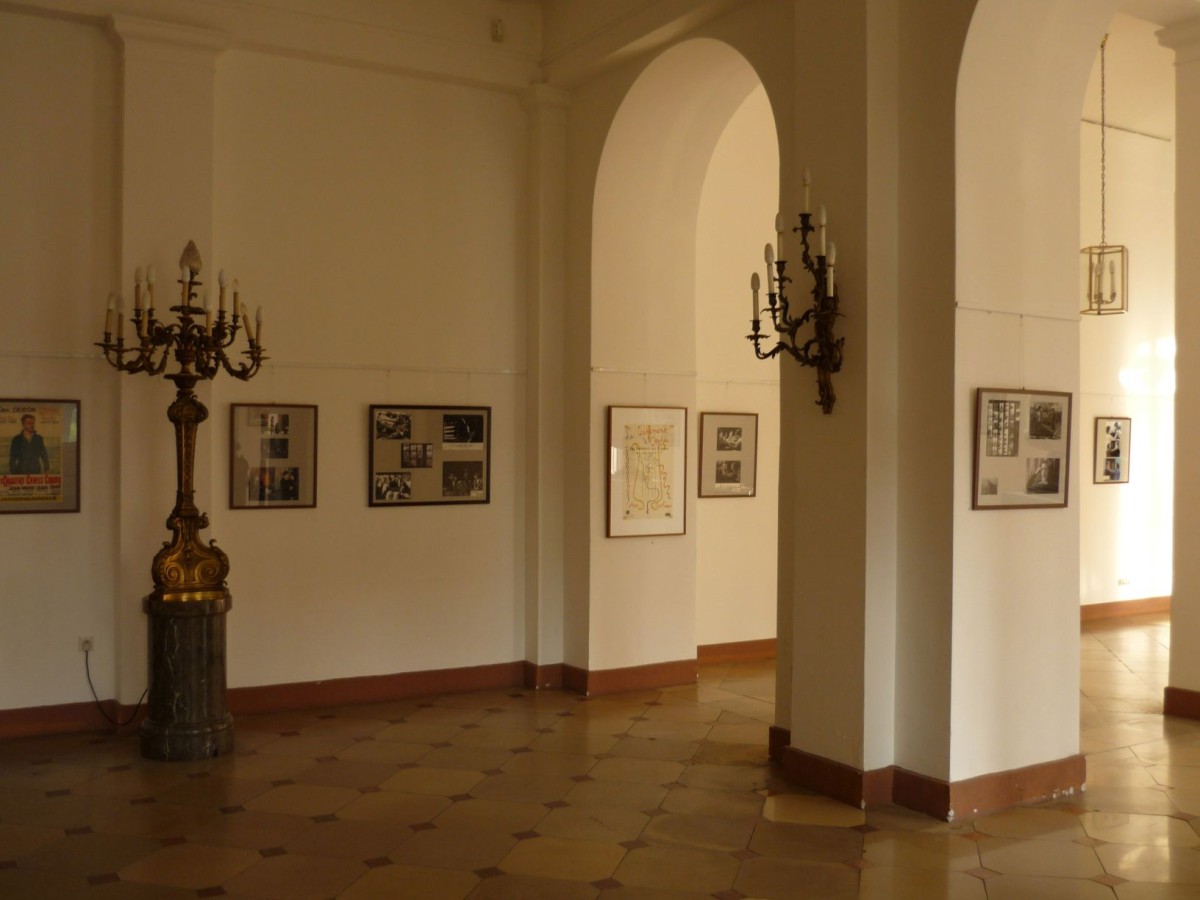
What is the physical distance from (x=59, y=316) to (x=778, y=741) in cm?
569

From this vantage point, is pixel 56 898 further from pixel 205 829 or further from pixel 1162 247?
pixel 1162 247

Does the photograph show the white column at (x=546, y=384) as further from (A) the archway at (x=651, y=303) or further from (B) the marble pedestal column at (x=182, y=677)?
(B) the marble pedestal column at (x=182, y=677)

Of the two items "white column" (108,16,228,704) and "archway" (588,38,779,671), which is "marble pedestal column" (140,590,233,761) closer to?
"white column" (108,16,228,704)

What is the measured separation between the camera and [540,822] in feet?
19.9

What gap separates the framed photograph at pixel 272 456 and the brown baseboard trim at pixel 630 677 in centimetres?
254

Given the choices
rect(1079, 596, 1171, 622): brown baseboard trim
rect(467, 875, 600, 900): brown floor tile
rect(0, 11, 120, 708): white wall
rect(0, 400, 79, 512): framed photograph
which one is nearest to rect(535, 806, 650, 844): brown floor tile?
rect(467, 875, 600, 900): brown floor tile

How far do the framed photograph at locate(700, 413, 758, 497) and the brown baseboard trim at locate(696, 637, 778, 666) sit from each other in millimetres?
1403

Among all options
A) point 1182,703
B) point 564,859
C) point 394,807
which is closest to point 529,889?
point 564,859

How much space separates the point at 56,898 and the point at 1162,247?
13829 mm

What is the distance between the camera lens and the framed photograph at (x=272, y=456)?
8.47 meters

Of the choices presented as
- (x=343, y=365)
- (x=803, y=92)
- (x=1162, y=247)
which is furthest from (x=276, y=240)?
(x=1162, y=247)

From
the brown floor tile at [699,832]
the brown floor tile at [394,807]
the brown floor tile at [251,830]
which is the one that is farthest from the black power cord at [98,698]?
the brown floor tile at [699,832]

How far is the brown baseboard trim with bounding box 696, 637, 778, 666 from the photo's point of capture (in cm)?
1052

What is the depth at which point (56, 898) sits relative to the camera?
16.4 feet
